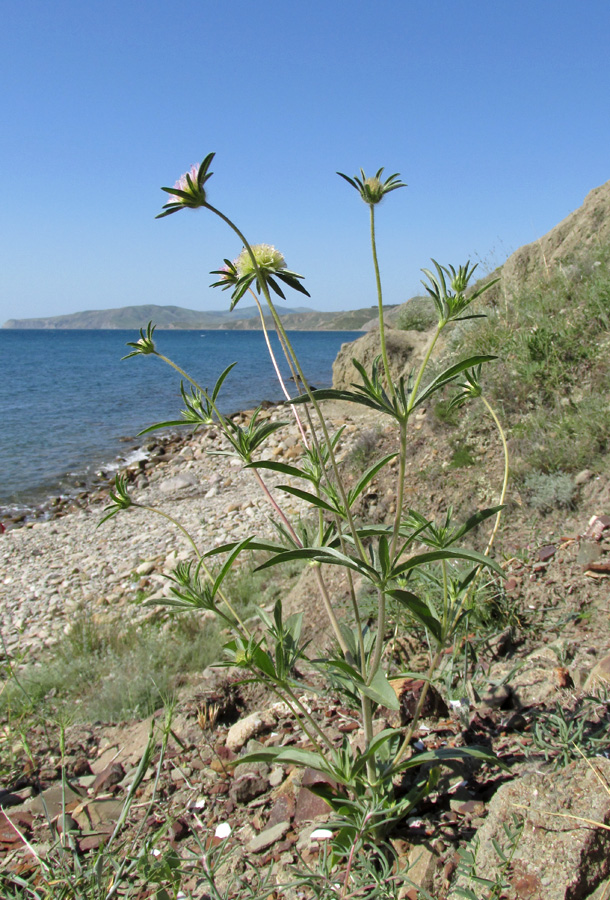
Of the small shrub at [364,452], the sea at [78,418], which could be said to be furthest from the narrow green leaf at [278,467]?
the sea at [78,418]

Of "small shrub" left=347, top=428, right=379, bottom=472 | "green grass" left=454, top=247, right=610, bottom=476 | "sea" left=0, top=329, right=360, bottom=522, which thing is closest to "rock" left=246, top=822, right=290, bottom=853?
"green grass" left=454, top=247, right=610, bottom=476

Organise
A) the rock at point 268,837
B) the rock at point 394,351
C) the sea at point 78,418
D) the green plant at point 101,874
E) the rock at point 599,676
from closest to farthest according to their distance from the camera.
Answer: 1. the green plant at point 101,874
2. the rock at point 268,837
3. the rock at point 599,676
4. the rock at point 394,351
5. the sea at point 78,418

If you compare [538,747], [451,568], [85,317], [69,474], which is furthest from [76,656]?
[85,317]

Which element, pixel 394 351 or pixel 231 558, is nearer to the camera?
pixel 231 558

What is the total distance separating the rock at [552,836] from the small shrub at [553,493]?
2.18m

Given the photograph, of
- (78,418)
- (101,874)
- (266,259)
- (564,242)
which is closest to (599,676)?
(101,874)

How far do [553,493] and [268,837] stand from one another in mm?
2569

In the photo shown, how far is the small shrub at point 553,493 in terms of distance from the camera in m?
3.47

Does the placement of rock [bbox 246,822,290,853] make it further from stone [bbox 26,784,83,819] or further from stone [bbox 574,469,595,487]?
stone [bbox 574,469,595,487]

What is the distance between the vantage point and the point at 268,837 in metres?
1.80

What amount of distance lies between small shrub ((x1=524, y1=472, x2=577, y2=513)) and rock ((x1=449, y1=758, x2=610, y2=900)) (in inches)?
85.7

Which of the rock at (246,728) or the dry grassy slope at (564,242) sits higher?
the dry grassy slope at (564,242)

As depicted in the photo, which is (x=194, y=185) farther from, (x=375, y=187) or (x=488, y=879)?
(x=488, y=879)

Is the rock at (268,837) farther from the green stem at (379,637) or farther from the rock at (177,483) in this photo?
the rock at (177,483)
